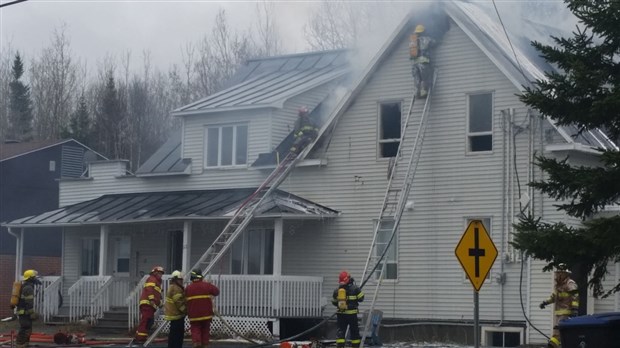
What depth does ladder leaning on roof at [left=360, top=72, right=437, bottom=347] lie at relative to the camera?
90.3ft

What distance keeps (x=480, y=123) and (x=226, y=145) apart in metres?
8.01

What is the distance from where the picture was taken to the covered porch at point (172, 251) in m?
28.9

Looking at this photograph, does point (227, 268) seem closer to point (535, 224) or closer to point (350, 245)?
point (350, 245)

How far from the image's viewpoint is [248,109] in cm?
3198

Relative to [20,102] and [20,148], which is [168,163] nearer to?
[20,148]

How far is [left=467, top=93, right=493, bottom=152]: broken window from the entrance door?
38.6ft

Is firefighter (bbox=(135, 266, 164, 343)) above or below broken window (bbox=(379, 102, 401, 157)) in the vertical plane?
below

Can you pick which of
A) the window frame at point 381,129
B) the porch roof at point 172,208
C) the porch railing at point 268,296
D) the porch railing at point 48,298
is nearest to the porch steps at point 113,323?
the porch roof at point 172,208

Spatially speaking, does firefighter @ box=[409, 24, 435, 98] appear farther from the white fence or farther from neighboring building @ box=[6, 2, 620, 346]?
the white fence

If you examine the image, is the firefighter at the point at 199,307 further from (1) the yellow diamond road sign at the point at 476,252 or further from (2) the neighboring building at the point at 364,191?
(2) the neighboring building at the point at 364,191

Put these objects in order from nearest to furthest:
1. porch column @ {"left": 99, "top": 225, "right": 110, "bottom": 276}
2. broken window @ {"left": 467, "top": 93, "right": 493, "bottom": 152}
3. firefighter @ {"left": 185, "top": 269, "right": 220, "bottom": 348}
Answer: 1. firefighter @ {"left": 185, "top": 269, "right": 220, "bottom": 348}
2. broken window @ {"left": 467, "top": 93, "right": 493, "bottom": 152}
3. porch column @ {"left": 99, "top": 225, "right": 110, "bottom": 276}

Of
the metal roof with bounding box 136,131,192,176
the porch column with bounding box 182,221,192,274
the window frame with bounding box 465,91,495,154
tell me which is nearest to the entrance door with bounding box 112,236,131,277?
the metal roof with bounding box 136,131,192,176

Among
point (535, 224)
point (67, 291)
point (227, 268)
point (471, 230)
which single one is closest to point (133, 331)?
point (227, 268)

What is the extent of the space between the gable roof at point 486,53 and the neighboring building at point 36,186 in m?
15.8
